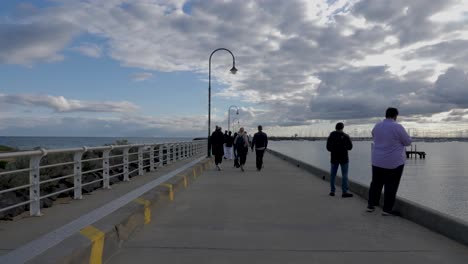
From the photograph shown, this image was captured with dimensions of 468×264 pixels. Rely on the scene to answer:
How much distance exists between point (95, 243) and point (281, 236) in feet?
8.68

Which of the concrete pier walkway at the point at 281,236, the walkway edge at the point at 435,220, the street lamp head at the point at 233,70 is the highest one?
the street lamp head at the point at 233,70

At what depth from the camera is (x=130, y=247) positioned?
19.4ft

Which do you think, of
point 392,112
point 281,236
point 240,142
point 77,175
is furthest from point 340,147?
point 240,142

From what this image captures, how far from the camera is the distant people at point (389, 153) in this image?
8.10 metres

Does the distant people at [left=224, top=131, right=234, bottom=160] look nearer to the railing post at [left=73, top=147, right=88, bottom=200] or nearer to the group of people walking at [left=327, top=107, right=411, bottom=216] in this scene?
the railing post at [left=73, top=147, right=88, bottom=200]

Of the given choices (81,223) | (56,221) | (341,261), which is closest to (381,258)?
(341,261)

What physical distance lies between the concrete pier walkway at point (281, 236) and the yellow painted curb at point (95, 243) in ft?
0.73

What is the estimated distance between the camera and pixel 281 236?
662 centimetres

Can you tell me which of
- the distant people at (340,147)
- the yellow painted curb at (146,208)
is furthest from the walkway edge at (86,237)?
the distant people at (340,147)

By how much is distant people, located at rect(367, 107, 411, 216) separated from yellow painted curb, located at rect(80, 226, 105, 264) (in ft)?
16.3

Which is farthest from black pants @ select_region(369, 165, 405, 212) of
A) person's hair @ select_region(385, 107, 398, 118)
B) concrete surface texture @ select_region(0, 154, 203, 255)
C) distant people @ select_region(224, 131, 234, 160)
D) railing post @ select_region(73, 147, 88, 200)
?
distant people @ select_region(224, 131, 234, 160)

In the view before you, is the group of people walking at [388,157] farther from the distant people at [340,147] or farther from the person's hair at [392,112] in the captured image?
the distant people at [340,147]

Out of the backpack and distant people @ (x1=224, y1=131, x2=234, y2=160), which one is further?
distant people @ (x1=224, y1=131, x2=234, y2=160)

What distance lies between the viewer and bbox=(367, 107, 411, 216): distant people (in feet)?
26.6
